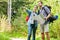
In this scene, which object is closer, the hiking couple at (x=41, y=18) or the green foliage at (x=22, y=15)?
the hiking couple at (x=41, y=18)

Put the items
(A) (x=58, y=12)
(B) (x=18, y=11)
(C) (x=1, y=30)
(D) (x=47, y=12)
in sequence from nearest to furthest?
(D) (x=47, y=12)
(A) (x=58, y=12)
(C) (x=1, y=30)
(B) (x=18, y=11)

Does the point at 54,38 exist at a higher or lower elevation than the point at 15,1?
lower

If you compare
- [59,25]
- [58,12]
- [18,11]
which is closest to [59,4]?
[58,12]

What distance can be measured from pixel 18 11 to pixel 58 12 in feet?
16.8

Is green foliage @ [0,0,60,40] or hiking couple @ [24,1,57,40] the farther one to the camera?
green foliage @ [0,0,60,40]

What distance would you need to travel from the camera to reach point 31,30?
11.6 m

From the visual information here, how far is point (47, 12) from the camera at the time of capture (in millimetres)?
10969

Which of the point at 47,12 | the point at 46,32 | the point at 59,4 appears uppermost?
the point at 59,4

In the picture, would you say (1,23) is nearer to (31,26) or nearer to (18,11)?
(18,11)

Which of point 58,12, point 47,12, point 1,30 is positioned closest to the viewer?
point 47,12

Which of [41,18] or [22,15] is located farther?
[22,15]

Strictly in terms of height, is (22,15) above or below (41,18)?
above

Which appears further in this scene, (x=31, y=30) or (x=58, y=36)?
(x=58, y=36)

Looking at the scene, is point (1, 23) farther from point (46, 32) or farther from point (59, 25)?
point (46, 32)
